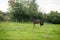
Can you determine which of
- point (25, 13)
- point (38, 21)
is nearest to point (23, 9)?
point (25, 13)

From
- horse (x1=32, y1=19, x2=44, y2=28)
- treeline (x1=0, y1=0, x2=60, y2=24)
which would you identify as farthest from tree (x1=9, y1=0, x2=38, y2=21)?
horse (x1=32, y1=19, x2=44, y2=28)

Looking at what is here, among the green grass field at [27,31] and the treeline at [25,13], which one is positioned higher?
the treeline at [25,13]

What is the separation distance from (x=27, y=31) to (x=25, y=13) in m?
0.32

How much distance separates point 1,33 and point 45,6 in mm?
924

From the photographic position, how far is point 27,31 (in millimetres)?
2127

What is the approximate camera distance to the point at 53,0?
2.32 meters

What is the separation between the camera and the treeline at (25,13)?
2131 mm

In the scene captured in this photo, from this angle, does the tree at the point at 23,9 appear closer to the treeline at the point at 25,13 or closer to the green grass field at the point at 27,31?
the treeline at the point at 25,13

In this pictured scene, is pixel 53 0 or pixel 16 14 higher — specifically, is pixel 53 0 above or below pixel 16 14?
above

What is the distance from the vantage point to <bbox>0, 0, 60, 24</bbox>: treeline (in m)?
2.13

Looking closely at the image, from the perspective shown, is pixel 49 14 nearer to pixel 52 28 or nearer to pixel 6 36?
pixel 52 28

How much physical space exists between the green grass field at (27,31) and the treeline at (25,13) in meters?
0.09

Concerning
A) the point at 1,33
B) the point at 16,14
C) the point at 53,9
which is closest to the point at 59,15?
the point at 53,9

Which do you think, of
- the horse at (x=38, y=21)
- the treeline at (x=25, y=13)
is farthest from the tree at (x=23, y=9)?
the horse at (x=38, y=21)
